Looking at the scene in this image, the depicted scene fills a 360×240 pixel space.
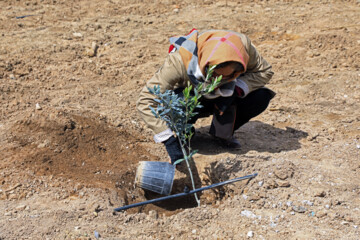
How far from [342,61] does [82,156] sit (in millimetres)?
3552

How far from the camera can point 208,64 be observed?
2654 millimetres

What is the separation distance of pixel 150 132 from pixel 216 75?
46.1 inches

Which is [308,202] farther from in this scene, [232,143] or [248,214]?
[232,143]

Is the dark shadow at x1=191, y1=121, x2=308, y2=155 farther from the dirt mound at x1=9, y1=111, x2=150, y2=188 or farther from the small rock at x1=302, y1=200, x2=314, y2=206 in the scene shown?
the small rock at x1=302, y1=200, x2=314, y2=206

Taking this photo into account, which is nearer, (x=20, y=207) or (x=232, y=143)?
(x=20, y=207)

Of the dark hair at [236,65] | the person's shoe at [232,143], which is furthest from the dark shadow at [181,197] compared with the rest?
the dark hair at [236,65]

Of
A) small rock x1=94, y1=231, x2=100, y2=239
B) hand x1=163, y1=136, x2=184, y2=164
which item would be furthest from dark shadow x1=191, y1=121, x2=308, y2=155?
small rock x1=94, y1=231, x2=100, y2=239

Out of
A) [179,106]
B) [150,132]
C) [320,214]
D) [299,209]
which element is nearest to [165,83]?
[179,106]

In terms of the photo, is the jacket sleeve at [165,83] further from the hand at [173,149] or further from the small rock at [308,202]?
the small rock at [308,202]

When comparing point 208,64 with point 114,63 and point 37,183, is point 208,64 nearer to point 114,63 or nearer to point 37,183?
point 37,183

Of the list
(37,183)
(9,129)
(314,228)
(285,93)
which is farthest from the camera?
(285,93)

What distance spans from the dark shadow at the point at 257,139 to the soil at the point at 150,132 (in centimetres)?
2

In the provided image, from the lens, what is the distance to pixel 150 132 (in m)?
3.72

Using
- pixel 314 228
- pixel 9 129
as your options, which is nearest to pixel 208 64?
pixel 314 228
